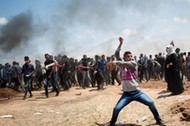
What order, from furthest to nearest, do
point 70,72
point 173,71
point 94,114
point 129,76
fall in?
point 70,72 → point 173,71 → point 94,114 → point 129,76

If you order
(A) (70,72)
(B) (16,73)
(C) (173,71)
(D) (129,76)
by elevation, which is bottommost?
(D) (129,76)

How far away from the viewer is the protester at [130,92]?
825 centimetres

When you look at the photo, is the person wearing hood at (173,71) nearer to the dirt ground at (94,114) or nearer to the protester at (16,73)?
the dirt ground at (94,114)

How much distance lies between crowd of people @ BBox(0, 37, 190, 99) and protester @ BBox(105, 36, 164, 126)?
17.5ft

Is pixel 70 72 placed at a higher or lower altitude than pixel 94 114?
higher

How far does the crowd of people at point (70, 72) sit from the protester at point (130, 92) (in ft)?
17.5

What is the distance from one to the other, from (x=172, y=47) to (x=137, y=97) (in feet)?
17.1

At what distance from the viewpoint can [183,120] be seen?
8320mm

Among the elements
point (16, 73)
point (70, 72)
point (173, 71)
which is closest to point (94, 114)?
point (173, 71)

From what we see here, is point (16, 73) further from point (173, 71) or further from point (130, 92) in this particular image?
point (130, 92)

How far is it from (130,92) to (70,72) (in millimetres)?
12554

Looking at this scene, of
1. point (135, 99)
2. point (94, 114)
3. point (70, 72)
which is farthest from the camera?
point (70, 72)

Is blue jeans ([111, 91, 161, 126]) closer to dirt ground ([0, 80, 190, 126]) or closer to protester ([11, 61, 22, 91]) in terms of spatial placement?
dirt ground ([0, 80, 190, 126])

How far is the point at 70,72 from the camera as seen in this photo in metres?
20.7
